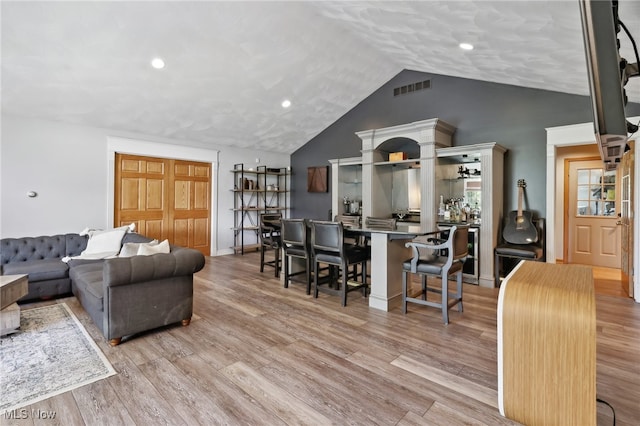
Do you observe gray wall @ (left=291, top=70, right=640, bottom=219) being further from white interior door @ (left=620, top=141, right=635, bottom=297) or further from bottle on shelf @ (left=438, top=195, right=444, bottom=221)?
bottle on shelf @ (left=438, top=195, right=444, bottom=221)

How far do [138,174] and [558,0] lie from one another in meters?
6.43

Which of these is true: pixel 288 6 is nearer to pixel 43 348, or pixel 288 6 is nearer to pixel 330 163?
pixel 330 163

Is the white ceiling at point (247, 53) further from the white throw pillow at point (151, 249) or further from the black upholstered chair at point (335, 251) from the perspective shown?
the white throw pillow at point (151, 249)

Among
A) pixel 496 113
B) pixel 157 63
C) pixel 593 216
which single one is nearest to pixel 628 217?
pixel 593 216

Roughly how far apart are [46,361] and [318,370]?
2.05 meters

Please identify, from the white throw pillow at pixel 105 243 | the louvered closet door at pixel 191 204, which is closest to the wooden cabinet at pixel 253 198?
the louvered closet door at pixel 191 204

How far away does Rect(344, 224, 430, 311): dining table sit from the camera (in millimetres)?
3582

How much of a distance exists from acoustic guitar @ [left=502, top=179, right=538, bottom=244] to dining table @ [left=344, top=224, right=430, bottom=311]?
1880 mm

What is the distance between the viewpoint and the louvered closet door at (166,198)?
6031 millimetres

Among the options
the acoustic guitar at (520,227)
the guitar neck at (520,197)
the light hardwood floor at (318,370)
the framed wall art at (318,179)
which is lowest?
the light hardwood floor at (318,370)

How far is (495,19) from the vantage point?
2.85 m

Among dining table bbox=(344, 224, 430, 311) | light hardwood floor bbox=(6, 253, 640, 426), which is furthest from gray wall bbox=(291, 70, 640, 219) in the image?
dining table bbox=(344, 224, 430, 311)

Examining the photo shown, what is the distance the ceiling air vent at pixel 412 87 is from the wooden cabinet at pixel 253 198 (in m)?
3.35

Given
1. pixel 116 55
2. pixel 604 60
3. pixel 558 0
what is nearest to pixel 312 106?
pixel 116 55
